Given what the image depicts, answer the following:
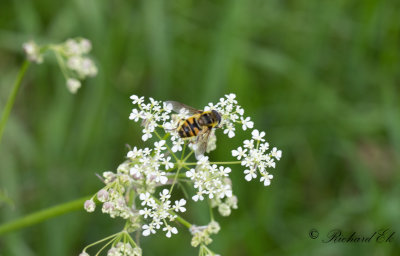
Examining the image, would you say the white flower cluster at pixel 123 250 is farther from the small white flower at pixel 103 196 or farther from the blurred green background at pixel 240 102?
the blurred green background at pixel 240 102

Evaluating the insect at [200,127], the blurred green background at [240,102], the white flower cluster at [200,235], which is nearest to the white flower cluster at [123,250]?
the white flower cluster at [200,235]

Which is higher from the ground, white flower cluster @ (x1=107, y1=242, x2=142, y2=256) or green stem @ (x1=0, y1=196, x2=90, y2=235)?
green stem @ (x1=0, y1=196, x2=90, y2=235)

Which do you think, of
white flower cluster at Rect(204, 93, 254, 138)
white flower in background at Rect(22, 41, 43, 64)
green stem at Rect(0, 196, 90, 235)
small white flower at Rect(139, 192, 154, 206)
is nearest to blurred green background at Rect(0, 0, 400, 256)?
green stem at Rect(0, 196, 90, 235)

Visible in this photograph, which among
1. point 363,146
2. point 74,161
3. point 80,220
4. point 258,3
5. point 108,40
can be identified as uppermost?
point 258,3

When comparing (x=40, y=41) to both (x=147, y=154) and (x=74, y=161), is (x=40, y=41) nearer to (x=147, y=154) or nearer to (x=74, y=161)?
(x=74, y=161)

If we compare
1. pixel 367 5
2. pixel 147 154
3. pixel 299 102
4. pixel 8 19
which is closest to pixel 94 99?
pixel 8 19

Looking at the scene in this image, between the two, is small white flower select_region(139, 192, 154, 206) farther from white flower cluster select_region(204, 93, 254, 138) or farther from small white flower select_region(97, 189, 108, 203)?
white flower cluster select_region(204, 93, 254, 138)

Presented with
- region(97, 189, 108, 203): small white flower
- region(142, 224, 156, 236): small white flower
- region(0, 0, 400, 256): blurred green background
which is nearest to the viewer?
region(97, 189, 108, 203): small white flower
